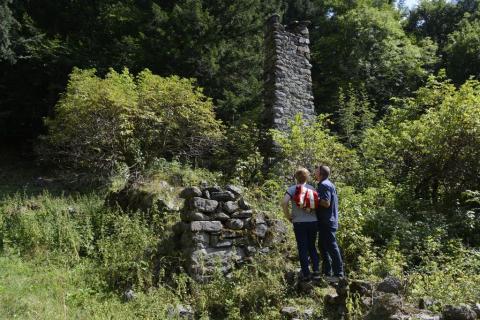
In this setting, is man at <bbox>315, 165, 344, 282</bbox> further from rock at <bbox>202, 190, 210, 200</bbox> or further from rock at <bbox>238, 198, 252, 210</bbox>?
rock at <bbox>202, 190, 210, 200</bbox>

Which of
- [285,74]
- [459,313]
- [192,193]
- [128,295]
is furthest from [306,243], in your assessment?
[285,74]

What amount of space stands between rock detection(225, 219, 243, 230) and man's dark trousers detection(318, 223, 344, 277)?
981mm

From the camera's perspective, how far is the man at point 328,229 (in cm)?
519

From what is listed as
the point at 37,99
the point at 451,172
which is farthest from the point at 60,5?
the point at 451,172

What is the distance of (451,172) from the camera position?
25.8 ft

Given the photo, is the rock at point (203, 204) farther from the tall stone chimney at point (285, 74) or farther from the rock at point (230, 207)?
the tall stone chimney at point (285, 74)

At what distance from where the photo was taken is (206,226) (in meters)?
5.50

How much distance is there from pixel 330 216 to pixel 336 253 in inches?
16.5

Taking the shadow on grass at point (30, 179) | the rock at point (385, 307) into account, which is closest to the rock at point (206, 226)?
the rock at point (385, 307)

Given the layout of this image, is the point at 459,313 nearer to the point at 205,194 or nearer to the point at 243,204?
the point at 243,204

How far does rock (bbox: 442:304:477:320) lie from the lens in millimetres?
3732

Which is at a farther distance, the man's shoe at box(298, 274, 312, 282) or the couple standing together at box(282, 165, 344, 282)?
the couple standing together at box(282, 165, 344, 282)

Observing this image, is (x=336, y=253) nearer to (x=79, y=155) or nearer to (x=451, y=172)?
(x=451, y=172)

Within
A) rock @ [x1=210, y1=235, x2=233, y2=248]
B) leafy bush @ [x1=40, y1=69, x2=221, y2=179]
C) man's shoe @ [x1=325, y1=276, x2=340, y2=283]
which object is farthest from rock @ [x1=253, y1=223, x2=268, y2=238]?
leafy bush @ [x1=40, y1=69, x2=221, y2=179]
